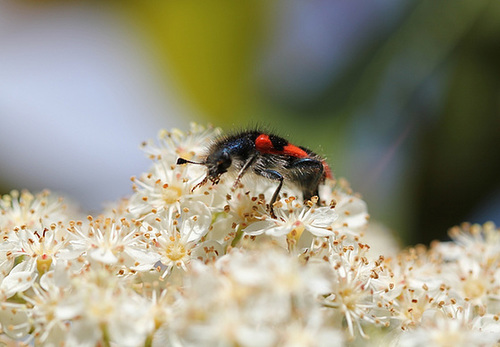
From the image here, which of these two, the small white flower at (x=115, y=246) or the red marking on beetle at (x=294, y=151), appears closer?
the small white flower at (x=115, y=246)

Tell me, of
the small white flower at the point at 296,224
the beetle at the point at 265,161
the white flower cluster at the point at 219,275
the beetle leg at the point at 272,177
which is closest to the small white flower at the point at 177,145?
the white flower cluster at the point at 219,275

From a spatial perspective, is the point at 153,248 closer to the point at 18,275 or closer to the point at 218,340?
the point at 18,275

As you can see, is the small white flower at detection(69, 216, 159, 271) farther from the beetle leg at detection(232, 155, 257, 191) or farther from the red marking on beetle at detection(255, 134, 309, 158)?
the red marking on beetle at detection(255, 134, 309, 158)

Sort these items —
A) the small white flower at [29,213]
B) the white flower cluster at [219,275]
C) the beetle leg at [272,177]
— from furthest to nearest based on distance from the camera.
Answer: the small white flower at [29,213], the beetle leg at [272,177], the white flower cluster at [219,275]

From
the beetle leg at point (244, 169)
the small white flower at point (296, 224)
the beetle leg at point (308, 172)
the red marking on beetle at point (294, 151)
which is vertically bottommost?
the small white flower at point (296, 224)

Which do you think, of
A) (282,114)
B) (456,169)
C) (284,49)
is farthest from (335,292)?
(284,49)

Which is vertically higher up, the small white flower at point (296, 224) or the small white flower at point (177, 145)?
the small white flower at point (177, 145)

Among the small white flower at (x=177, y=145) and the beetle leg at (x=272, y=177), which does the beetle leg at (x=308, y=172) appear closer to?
the beetle leg at (x=272, y=177)

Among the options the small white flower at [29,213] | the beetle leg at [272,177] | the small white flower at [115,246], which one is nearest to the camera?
the small white flower at [115,246]

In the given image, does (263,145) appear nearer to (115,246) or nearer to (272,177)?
(272,177)
